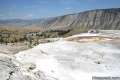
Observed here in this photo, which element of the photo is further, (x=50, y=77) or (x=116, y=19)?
(x=116, y=19)

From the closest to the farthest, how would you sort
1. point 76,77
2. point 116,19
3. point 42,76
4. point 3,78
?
point 3,78 → point 42,76 → point 76,77 → point 116,19

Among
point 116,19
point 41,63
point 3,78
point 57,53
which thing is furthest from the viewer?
point 116,19

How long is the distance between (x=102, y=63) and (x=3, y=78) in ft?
16.5

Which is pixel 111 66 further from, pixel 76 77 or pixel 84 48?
pixel 84 48

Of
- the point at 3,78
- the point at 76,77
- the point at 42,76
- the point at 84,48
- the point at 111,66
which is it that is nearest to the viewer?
the point at 3,78

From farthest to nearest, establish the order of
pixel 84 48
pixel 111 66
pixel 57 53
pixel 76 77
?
pixel 84 48 < pixel 57 53 < pixel 111 66 < pixel 76 77

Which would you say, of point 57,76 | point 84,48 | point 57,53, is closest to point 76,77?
point 57,76

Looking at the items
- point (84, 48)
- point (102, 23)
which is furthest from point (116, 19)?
point (84, 48)

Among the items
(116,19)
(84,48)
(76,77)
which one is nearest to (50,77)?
(76,77)

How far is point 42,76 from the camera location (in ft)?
25.2

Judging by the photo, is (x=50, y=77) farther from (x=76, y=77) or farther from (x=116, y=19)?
(x=116, y=19)

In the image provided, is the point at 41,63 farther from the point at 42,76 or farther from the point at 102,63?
the point at 102,63

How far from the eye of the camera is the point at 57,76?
809cm

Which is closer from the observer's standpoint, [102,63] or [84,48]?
[102,63]
